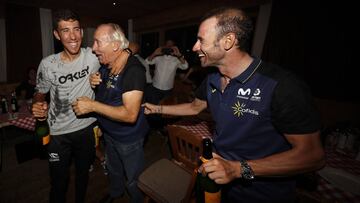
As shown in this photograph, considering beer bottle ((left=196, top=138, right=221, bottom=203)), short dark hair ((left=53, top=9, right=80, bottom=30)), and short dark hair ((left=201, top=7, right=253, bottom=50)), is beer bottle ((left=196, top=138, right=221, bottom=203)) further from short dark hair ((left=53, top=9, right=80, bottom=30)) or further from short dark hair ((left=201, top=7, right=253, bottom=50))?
short dark hair ((left=53, top=9, right=80, bottom=30))

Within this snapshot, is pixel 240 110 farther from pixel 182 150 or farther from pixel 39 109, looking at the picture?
pixel 39 109

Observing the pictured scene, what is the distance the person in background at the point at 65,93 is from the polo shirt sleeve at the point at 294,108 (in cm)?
146

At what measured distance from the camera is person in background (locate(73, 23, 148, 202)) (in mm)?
1819

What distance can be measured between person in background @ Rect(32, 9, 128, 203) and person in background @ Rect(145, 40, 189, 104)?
302cm

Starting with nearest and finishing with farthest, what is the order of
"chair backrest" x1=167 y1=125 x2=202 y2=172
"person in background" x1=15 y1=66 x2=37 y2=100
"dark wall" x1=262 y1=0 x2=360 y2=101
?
1. "chair backrest" x1=167 y1=125 x2=202 y2=172
2. "dark wall" x1=262 y1=0 x2=360 y2=101
3. "person in background" x1=15 y1=66 x2=37 y2=100

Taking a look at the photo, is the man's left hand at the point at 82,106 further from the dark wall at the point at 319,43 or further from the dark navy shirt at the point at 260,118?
the dark wall at the point at 319,43

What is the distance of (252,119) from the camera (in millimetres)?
1229

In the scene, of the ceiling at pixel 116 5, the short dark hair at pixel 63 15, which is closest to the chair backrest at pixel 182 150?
the short dark hair at pixel 63 15

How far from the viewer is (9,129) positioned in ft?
17.4

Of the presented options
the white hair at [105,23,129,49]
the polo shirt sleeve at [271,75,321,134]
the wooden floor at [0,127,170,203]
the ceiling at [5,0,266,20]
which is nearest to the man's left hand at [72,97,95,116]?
the white hair at [105,23,129,49]

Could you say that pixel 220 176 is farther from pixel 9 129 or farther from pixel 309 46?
pixel 9 129

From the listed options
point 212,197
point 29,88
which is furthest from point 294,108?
point 29,88

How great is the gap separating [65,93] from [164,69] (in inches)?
130

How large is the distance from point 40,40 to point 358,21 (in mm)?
9876
